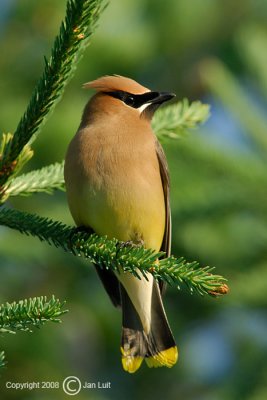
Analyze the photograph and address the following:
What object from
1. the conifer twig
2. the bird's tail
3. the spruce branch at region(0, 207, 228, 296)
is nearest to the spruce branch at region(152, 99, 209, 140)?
the conifer twig

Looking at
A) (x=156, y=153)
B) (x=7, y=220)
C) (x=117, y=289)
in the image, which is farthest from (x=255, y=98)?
(x=7, y=220)

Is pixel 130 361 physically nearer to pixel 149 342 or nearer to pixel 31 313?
pixel 149 342

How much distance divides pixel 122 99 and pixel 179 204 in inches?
32.4

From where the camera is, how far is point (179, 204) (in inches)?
163

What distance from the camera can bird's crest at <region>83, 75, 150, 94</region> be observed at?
14.9 feet

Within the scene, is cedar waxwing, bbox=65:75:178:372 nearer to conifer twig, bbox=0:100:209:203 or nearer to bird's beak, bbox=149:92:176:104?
bird's beak, bbox=149:92:176:104

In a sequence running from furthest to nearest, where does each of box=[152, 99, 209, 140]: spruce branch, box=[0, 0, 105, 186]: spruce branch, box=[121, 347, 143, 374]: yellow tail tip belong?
box=[121, 347, 143, 374]: yellow tail tip → box=[152, 99, 209, 140]: spruce branch → box=[0, 0, 105, 186]: spruce branch

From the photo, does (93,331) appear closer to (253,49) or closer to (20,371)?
(20,371)

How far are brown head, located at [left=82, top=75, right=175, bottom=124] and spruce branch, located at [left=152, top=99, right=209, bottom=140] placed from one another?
0.59 meters

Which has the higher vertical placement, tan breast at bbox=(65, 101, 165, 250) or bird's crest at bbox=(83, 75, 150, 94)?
bird's crest at bbox=(83, 75, 150, 94)

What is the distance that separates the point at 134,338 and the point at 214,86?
144cm

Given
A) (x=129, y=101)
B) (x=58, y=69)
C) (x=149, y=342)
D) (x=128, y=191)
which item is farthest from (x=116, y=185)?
(x=58, y=69)

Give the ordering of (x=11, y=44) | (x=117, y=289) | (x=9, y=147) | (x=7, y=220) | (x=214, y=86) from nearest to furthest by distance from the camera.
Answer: (x=9, y=147) < (x=7, y=220) < (x=214, y=86) < (x=117, y=289) < (x=11, y=44)

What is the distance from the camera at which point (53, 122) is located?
5.79m
